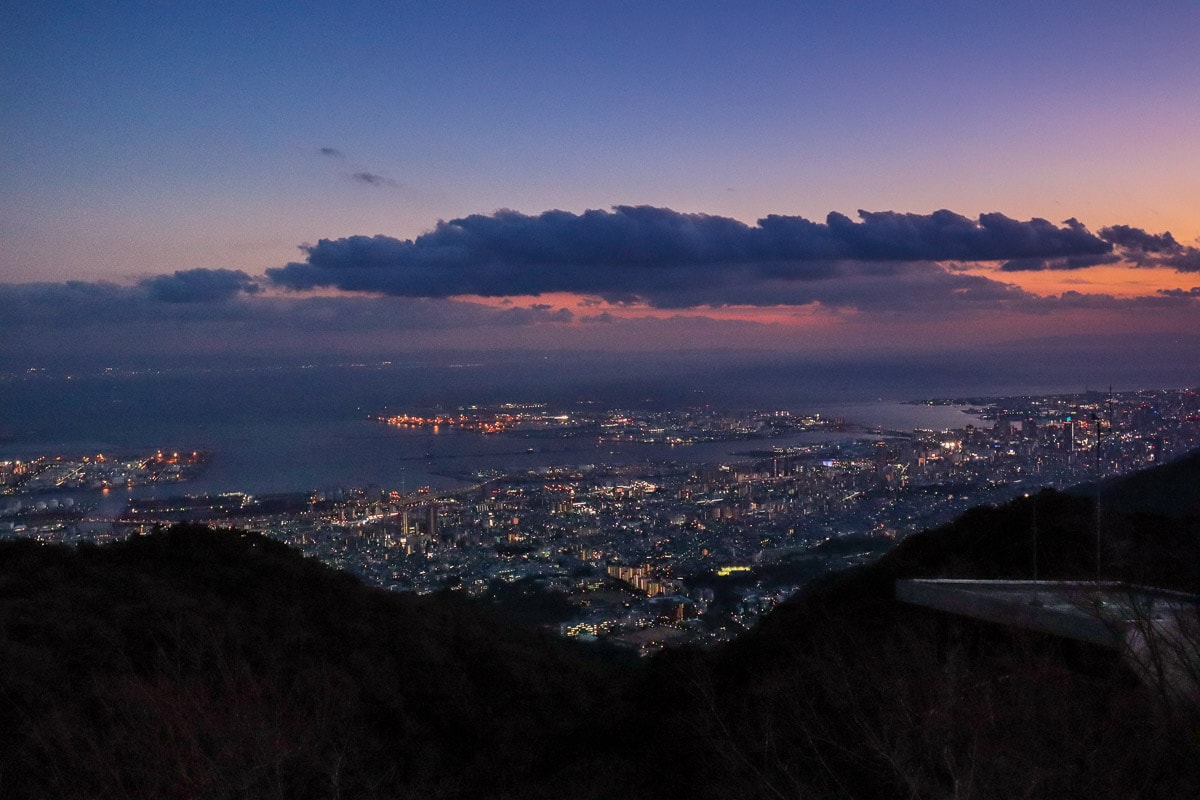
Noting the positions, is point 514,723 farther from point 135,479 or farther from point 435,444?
point 435,444

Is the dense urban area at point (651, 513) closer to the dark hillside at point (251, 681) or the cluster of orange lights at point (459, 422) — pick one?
the dark hillside at point (251, 681)

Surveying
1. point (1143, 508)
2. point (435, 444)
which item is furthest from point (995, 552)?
point (435, 444)

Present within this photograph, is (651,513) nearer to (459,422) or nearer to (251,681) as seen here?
(251,681)

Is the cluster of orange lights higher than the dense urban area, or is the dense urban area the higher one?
the cluster of orange lights

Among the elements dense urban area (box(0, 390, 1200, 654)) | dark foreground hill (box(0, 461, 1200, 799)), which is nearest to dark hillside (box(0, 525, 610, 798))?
dark foreground hill (box(0, 461, 1200, 799))

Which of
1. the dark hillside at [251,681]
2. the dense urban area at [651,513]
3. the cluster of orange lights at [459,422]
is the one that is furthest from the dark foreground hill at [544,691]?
the cluster of orange lights at [459,422]

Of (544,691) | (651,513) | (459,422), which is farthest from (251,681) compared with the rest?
(459,422)

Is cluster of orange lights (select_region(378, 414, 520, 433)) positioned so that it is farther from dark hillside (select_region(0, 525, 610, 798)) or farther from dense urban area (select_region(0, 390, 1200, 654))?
dark hillside (select_region(0, 525, 610, 798))
